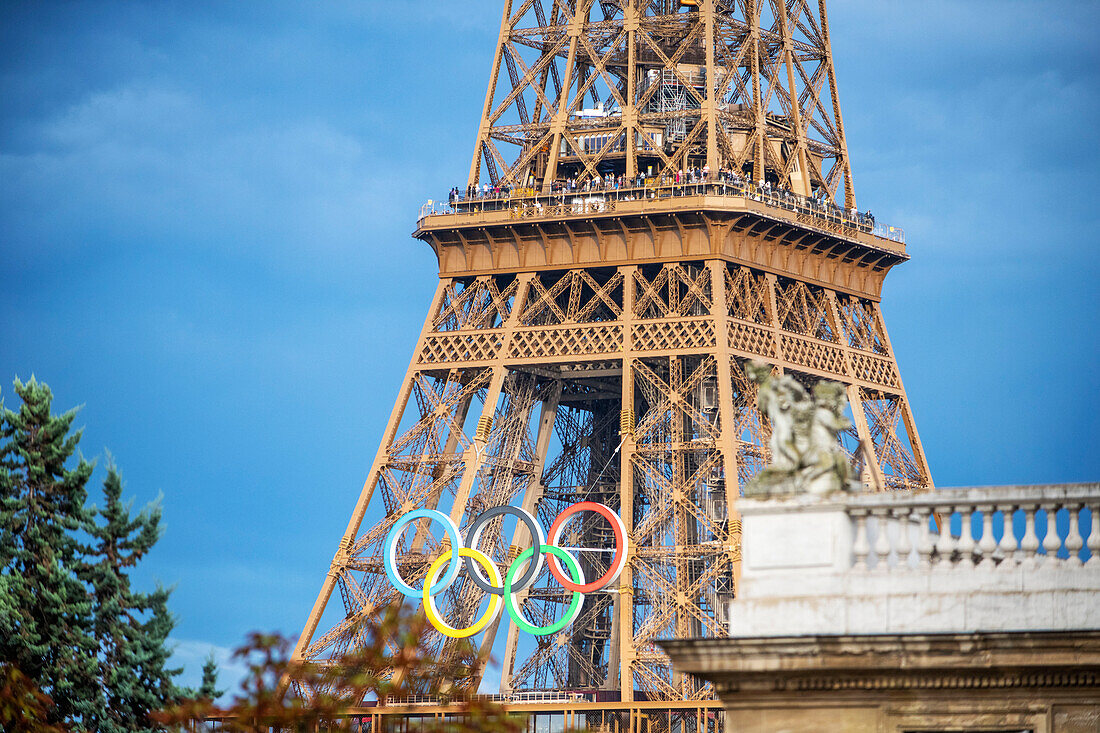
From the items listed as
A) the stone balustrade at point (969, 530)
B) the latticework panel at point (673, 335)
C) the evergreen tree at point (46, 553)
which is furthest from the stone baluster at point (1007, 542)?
the latticework panel at point (673, 335)

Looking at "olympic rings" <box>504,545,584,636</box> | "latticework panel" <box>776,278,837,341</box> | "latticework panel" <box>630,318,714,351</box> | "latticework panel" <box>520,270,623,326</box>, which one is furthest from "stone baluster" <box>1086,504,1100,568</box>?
"latticework panel" <box>776,278,837,341</box>

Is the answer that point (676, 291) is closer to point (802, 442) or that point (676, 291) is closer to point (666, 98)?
point (666, 98)

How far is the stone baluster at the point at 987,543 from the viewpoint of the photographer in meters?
24.8

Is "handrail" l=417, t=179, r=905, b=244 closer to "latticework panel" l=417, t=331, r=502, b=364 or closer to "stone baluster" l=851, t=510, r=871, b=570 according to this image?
"latticework panel" l=417, t=331, r=502, b=364

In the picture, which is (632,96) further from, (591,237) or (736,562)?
(736,562)

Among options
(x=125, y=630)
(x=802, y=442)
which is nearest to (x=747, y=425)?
(x=125, y=630)

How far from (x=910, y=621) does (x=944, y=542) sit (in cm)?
101

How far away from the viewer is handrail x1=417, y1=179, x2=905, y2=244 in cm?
8331

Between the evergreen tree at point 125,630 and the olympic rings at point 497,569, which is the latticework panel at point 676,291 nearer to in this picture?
the olympic rings at point 497,569

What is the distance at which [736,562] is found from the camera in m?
77.1

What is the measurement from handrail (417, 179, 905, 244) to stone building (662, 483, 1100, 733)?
57.6 meters

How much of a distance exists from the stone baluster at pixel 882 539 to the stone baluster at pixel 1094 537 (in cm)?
222

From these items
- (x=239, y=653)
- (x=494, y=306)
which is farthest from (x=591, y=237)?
(x=239, y=653)

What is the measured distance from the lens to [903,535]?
83.3 ft
